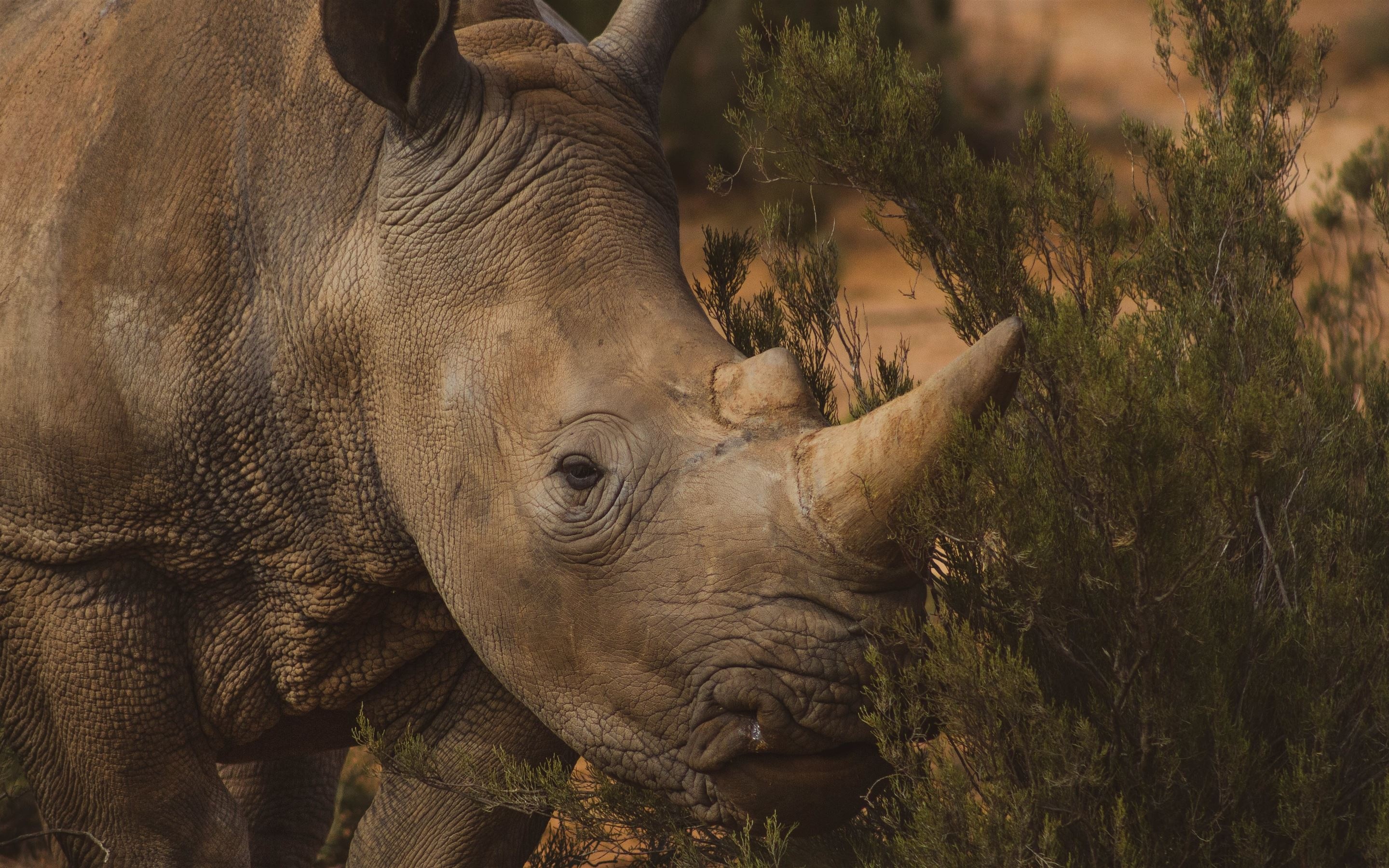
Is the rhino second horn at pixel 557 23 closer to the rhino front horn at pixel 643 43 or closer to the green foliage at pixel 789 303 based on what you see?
the rhino front horn at pixel 643 43

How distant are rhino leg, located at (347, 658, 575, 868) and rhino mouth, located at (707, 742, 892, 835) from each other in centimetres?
99

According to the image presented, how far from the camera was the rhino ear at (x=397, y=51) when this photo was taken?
3.50 meters

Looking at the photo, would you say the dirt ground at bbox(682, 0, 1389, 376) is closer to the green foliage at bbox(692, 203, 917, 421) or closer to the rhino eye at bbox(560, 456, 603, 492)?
the green foliage at bbox(692, 203, 917, 421)

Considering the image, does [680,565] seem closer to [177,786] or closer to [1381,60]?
[177,786]

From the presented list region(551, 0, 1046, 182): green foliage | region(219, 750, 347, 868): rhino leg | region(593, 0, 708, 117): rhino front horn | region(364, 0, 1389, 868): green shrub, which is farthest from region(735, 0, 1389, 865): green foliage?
region(551, 0, 1046, 182): green foliage

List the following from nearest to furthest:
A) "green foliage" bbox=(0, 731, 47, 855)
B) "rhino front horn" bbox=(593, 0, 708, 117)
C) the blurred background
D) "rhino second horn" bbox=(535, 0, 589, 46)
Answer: "rhino front horn" bbox=(593, 0, 708, 117) → "rhino second horn" bbox=(535, 0, 589, 46) → "green foliage" bbox=(0, 731, 47, 855) → the blurred background

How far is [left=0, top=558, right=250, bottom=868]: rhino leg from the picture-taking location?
3.88m

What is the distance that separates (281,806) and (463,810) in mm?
1479

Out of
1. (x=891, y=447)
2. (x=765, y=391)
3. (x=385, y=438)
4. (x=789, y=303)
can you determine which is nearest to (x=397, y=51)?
(x=385, y=438)

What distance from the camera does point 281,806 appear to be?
220 inches

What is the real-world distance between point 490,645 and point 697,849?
84 centimetres

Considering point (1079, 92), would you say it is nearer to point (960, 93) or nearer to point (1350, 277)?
point (960, 93)

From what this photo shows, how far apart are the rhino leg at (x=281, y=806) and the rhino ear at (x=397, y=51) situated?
8.96 feet

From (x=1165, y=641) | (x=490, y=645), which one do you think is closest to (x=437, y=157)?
(x=490, y=645)
